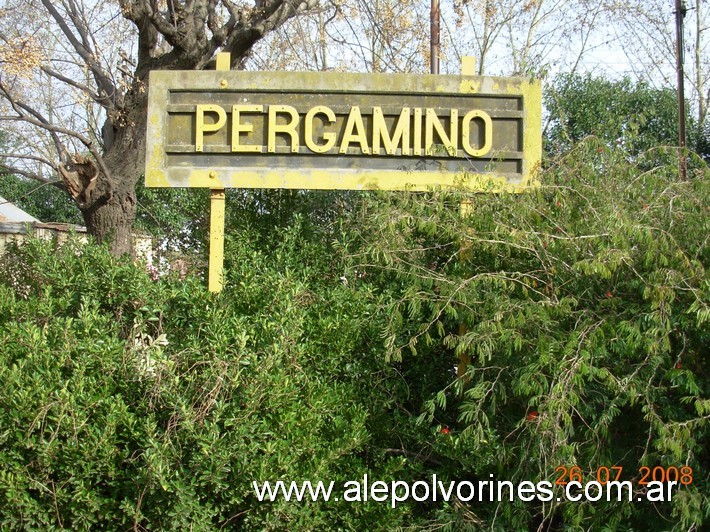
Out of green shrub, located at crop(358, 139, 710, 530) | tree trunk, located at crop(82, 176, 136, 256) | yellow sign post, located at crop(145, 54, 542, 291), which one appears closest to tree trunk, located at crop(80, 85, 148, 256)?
tree trunk, located at crop(82, 176, 136, 256)

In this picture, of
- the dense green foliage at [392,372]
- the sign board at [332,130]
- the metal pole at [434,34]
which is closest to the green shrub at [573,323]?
the dense green foliage at [392,372]

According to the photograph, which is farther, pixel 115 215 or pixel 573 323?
pixel 115 215

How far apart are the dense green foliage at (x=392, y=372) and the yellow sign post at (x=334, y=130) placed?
2.09 ft

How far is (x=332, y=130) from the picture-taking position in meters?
5.41

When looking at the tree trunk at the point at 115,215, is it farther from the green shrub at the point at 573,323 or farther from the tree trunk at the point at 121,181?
the green shrub at the point at 573,323

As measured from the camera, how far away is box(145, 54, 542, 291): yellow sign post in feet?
17.6

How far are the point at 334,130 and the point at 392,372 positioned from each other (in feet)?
5.65

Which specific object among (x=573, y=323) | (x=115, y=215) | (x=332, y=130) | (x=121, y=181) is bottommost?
(x=573, y=323)

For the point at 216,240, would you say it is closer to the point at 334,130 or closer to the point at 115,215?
the point at 334,130

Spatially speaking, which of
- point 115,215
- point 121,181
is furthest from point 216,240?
point 121,181

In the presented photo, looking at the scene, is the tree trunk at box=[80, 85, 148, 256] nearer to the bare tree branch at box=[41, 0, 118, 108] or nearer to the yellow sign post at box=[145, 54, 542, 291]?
the bare tree branch at box=[41, 0, 118, 108]

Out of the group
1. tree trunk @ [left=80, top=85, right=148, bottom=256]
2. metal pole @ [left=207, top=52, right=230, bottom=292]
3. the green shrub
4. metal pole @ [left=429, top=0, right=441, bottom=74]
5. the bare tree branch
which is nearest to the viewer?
the green shrub

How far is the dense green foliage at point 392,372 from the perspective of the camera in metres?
3.77

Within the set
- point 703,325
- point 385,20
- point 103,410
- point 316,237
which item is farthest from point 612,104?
point 103,410
